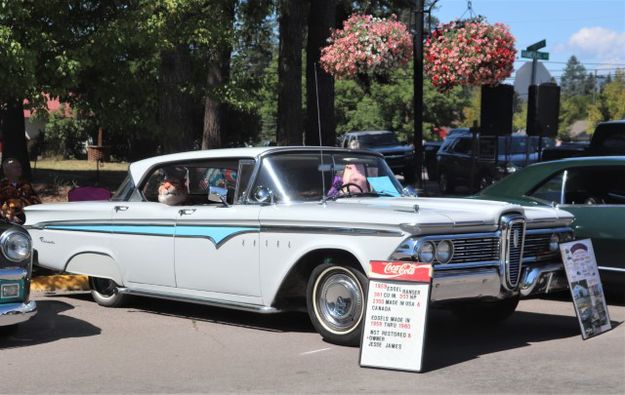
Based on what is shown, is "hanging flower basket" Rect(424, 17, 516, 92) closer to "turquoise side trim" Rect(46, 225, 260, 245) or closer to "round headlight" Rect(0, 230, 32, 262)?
"turquoise side trim" Rect(46, 225, 260, 245)

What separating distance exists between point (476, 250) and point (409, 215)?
2.06ft

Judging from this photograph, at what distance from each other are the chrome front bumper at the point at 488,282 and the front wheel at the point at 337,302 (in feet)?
2.07

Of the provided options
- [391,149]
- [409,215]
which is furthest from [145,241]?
[391,149]

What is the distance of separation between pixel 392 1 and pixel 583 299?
18.7 m

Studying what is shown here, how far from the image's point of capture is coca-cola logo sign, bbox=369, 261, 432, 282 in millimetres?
5918

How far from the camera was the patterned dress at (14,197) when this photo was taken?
33.1 ft

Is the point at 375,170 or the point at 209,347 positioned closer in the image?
the point at 209,347

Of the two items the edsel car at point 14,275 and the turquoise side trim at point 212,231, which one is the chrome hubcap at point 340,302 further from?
the edsel car at point 14,275

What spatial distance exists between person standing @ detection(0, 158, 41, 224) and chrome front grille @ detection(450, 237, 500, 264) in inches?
229

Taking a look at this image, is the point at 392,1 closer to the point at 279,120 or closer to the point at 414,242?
the point at 279,120

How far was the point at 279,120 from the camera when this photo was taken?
17.1 m

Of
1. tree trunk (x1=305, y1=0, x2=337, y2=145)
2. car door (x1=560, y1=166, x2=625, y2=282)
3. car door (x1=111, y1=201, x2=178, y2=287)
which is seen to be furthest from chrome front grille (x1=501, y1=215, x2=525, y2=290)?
tree trunk (x1=305, y1=0, x2=337, y2=145)

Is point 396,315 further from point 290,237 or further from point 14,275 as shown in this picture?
point 14,275

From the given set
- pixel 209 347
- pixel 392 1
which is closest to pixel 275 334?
pixel 209 347
